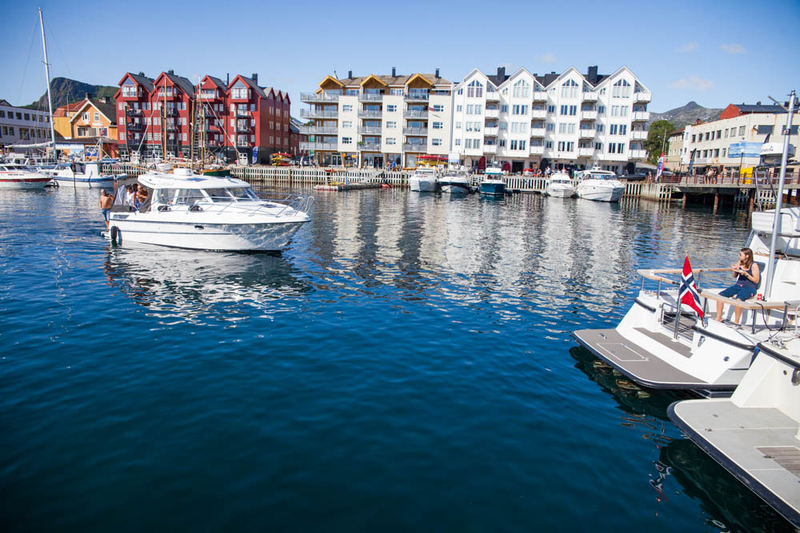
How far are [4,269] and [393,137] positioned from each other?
266 feet

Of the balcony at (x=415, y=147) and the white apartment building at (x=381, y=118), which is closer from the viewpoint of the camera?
the white apartment building at (x=381, y=118)

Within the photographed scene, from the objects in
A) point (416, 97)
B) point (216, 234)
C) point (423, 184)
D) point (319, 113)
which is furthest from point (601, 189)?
point (216, 234)

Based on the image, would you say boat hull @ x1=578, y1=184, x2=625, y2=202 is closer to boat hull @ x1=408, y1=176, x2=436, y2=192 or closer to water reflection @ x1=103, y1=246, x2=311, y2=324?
boat hull @ x1=408, y1=176, x2=436, y2=192

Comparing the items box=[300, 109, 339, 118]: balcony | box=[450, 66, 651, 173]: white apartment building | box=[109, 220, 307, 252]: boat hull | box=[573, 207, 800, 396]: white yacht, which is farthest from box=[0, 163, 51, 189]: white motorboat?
box=[573, 207, 800, 396]: white yacht

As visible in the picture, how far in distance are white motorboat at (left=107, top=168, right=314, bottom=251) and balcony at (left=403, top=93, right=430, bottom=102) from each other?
7460 cm

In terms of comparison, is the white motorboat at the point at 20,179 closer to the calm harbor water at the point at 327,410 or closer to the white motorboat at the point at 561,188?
the calm harbor water at the point at 327,410

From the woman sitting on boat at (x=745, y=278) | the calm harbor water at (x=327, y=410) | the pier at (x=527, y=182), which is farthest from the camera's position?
the pier at (x=527, y=182)

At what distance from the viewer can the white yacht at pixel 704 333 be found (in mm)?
10703

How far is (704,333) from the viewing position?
1131 cm

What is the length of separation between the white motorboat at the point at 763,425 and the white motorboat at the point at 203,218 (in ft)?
61.2

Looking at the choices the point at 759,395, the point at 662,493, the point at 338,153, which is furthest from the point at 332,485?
the point at 338,153

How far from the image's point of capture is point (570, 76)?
293 feet

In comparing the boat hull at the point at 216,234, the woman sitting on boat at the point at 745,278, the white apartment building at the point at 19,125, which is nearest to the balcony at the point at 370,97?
the white apartment building at the point at 19,125

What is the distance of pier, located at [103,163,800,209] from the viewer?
205ft
